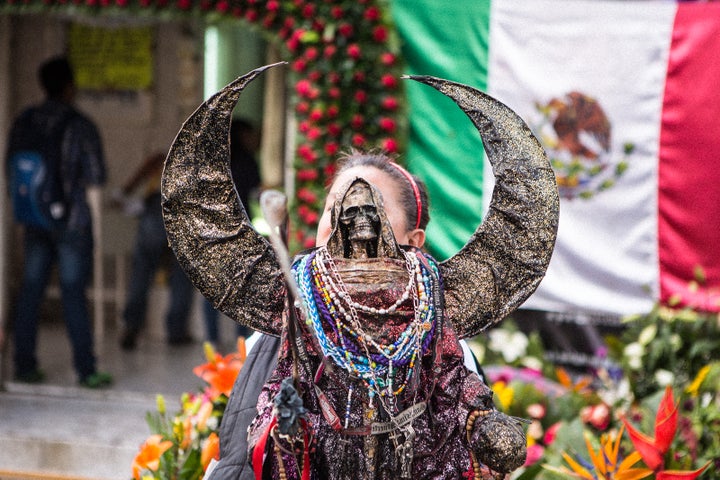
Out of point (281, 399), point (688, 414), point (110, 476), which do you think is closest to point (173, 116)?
point (110, 476)

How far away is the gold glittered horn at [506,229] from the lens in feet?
7.29

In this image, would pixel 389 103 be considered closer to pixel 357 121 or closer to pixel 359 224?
pixel 357 121

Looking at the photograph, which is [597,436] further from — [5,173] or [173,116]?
[173,116]

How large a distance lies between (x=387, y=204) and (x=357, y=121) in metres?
2.79

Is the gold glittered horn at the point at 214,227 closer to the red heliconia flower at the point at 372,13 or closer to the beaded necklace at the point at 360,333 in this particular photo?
the beaded necklace at the point at 360,333

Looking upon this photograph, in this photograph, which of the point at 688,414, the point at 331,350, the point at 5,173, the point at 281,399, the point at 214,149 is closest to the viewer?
the point at 281,399

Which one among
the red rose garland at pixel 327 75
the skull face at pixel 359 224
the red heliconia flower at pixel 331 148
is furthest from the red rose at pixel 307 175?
the skull face at pixel 359 224

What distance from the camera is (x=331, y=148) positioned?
Answer: 17.0 feet

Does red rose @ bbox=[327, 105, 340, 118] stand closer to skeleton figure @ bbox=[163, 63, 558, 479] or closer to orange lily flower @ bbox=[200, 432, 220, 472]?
orange lily flower @ bbox=[200, 432, 220, 472]

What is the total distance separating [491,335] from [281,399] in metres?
3.48

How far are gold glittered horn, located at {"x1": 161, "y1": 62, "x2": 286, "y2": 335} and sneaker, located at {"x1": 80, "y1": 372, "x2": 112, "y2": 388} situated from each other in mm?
4044

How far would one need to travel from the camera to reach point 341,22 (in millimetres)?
5145

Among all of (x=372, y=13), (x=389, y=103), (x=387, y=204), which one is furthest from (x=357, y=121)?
(x=387, y=204)

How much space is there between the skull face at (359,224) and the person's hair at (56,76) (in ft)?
13.8
